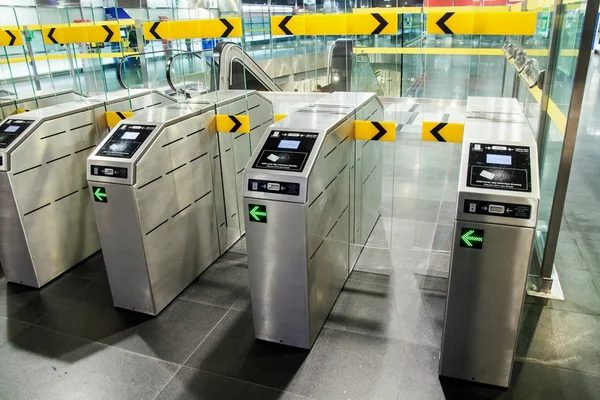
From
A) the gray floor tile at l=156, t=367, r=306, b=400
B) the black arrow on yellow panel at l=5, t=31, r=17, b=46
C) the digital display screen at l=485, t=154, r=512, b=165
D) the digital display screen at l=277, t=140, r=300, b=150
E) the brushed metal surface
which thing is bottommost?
the gray floor tile at l=156, t=367, r=306, b=400

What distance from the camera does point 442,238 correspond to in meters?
3.65

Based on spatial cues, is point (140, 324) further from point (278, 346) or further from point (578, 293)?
point (578, 293)

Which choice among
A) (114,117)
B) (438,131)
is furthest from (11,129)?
(438,131)

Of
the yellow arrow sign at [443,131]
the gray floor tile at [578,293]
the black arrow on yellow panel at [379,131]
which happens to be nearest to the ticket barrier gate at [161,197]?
the black arrow on yellow panel at [379,131]

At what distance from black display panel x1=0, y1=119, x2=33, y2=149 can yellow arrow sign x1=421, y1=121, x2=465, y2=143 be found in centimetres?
254

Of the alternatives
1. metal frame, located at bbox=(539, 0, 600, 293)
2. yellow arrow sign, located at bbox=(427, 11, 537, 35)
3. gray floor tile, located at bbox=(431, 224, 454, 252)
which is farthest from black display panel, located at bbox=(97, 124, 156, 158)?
metal frame, located at bbox=(539, 0, 600, 293)

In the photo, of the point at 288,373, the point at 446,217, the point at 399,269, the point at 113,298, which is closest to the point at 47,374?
the point at 113,298

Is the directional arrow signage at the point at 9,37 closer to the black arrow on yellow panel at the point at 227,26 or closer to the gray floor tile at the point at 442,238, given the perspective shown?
the black arrow on yellow panel at the point at 227,26

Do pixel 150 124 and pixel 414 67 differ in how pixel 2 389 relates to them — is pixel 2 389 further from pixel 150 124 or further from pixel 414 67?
pixel 414 67

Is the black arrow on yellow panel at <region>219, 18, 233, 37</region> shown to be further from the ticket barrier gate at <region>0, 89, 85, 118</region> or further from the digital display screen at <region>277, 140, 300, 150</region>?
the ticket barrier gate at <region>0, 89, 85, 118</region>

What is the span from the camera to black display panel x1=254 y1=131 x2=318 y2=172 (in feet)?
7.40

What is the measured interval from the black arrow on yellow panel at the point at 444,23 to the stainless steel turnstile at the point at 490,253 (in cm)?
56

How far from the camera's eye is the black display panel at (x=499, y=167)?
1914 millimetres

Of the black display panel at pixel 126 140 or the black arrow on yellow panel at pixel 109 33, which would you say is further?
the black arrow on yellow panel at pixel 109 33
